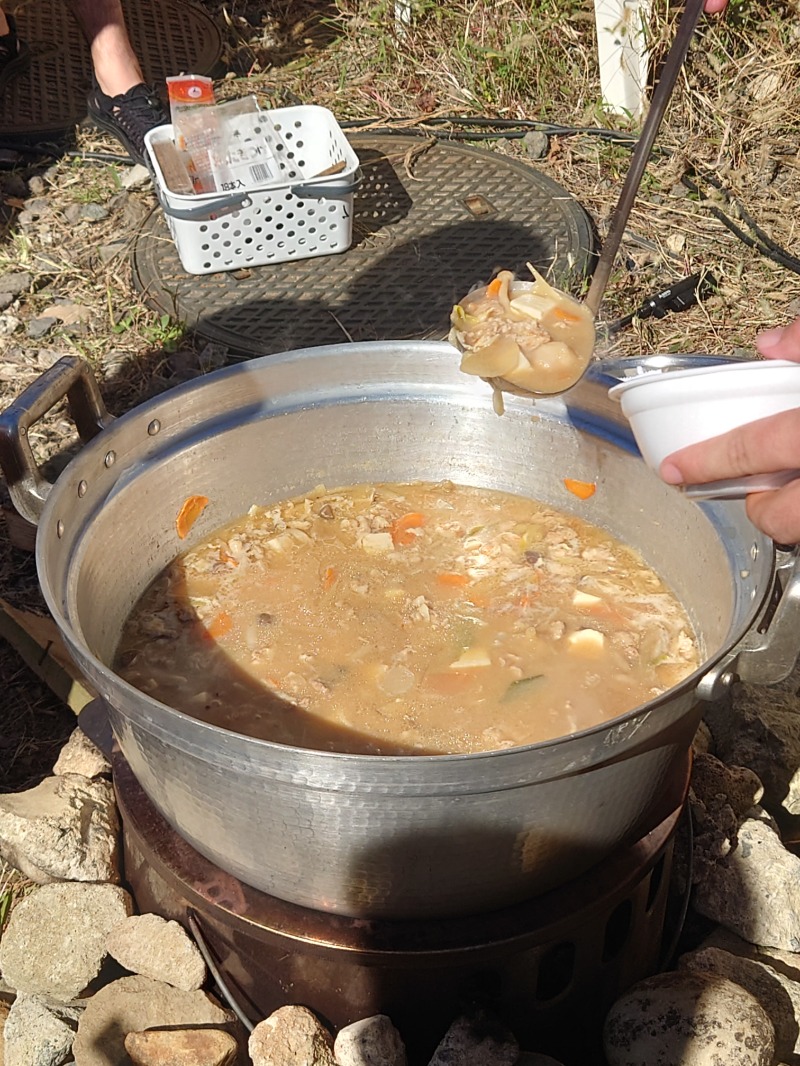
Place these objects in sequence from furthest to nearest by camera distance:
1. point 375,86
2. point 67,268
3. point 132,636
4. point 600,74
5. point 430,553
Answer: point 375,86 → point 600,74 → point 67,268 → point 430,553 → point 132,636

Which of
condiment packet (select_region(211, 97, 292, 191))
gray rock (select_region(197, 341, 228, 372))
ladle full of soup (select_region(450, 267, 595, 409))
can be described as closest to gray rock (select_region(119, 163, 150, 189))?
condiment packet (select_region(211, 97, 292, 191))

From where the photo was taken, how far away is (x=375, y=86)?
5.06m

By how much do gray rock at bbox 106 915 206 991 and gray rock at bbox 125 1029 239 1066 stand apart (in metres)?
0.10

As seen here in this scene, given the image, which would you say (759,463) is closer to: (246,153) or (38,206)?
(246,153)

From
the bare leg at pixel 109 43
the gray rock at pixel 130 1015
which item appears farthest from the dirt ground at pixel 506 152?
the gray rock at pixel 130 1015

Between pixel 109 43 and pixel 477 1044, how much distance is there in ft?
14.6

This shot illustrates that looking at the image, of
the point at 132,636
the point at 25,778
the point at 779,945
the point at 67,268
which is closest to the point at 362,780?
the point at 132,636

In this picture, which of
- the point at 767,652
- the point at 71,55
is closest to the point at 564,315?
the point at 767,652

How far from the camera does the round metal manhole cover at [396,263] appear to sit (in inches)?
145

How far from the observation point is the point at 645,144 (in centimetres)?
196

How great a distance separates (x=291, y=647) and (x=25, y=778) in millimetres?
810

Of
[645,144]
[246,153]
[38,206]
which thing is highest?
[645,144]

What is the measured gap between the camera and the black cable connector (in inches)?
148

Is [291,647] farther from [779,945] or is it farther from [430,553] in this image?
[779,945]
